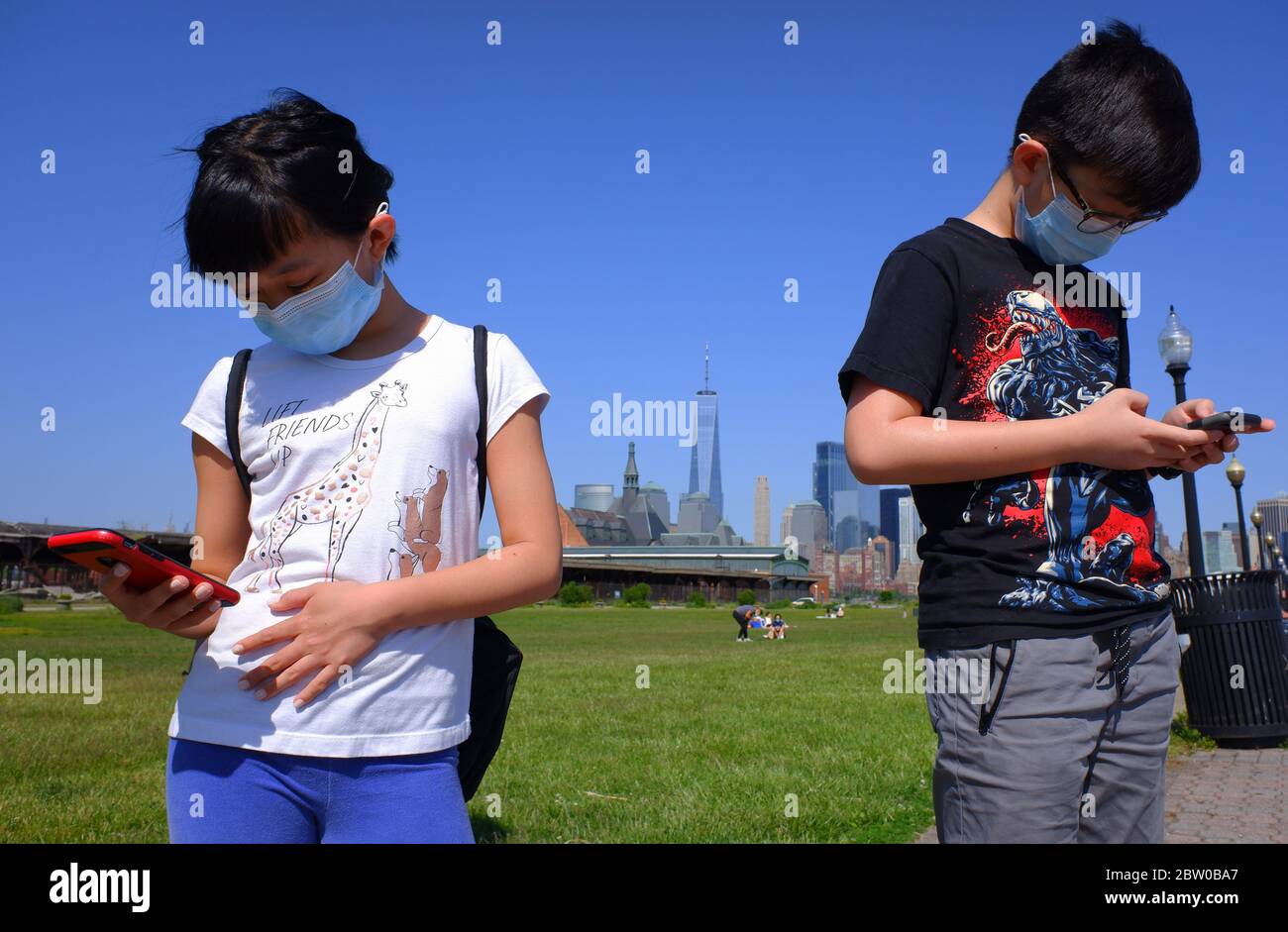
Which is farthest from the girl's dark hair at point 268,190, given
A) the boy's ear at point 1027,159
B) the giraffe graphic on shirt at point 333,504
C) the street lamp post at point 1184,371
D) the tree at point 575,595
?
the tree at point 575,595

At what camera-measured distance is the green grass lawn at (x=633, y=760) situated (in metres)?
5.59

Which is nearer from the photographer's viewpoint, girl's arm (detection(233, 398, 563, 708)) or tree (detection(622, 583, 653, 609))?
girl's arm (detection(233, 398, 563, 708))

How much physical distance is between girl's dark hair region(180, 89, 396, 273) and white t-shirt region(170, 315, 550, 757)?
258mm

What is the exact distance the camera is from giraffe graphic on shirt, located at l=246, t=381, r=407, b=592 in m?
1.80

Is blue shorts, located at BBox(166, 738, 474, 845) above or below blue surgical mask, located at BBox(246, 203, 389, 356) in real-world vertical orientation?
below

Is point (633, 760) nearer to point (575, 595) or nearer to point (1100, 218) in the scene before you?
point (1100, 218)

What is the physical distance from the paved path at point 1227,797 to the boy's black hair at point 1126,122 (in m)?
4.30

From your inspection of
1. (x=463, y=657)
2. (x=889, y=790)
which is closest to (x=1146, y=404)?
(x=463, y=657)

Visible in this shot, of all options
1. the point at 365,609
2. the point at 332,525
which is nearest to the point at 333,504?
the point at 332,525

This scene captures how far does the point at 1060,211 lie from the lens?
1971mm

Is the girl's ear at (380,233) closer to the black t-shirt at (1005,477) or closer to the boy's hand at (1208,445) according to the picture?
the black t-shirt at (1005,477)

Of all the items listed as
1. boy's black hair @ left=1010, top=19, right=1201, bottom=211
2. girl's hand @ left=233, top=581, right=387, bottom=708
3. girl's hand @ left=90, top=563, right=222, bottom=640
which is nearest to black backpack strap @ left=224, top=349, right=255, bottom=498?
girl's hand @ left=90, top=563, right=222, bottom=640

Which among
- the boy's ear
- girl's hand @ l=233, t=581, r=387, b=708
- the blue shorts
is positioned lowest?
the blue shorts

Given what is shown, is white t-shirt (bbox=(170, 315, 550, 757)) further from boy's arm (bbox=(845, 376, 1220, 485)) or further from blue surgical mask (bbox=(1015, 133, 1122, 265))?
blue surgical mask (bbox=(1015, 133, 1122, 265))
